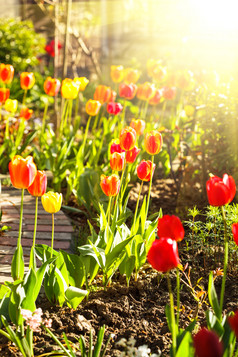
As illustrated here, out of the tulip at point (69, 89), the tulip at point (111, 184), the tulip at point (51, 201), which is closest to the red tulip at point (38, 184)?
the tulip at point (51, 201)

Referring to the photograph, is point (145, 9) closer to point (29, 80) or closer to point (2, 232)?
point (29, 80)

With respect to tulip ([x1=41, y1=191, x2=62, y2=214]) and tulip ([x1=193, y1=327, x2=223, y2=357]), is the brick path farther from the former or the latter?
tulip ([x1=193, y1=327, x2=223, y2=357])

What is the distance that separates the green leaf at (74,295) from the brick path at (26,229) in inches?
20.5

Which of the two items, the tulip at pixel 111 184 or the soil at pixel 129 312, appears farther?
the tulip at pixel 111 184

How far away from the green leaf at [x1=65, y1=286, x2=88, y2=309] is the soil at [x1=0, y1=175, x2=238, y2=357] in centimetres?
6

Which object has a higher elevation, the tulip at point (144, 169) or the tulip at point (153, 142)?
the tulip at point (153, 142)

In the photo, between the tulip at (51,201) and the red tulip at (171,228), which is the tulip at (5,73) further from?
the red tulip at (171,228)

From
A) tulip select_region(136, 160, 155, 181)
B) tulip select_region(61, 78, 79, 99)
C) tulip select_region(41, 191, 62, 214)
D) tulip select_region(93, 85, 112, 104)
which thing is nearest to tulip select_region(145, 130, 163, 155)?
tulip select_region(136, 160, 155, 181)

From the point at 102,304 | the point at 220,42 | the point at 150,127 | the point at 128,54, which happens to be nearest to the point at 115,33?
the point at 128,54

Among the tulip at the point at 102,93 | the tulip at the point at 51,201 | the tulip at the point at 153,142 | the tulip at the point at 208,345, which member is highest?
the tulip at the point at 102,93

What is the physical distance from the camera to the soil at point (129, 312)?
2068 millimetres

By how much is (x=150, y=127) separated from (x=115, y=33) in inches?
383

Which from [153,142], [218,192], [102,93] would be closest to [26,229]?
[153,142]

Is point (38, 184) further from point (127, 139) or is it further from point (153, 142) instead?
point (153, 142)
